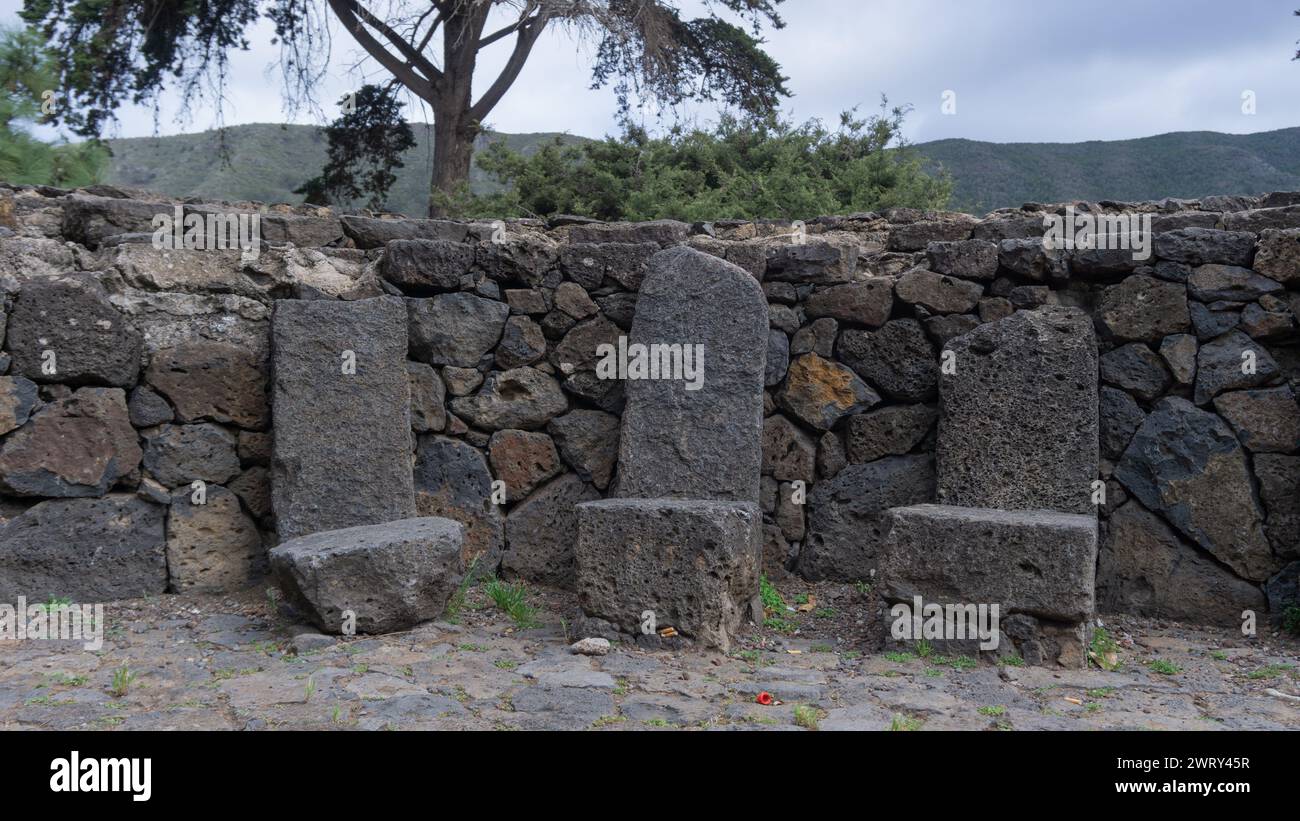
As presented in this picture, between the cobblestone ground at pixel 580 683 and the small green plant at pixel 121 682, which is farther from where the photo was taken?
the small green plant at pixel 121 682

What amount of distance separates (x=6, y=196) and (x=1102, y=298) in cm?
529

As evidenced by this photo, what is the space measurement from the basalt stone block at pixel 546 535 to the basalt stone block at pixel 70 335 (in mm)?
1954

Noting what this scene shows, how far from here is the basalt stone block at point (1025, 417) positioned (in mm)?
4832

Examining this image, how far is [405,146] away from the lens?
484 inches

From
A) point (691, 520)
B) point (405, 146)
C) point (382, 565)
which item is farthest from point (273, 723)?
point (405, 146)

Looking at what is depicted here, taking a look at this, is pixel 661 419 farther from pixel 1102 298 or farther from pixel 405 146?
pixel 405 146

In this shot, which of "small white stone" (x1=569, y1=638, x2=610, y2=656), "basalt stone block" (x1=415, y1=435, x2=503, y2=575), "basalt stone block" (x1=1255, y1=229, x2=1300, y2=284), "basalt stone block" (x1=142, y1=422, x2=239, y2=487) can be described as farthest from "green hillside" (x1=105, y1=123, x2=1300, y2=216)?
"small white stone" (x1=569, y1=638, x2=610, y2=656)

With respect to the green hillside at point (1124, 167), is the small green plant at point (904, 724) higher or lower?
lower

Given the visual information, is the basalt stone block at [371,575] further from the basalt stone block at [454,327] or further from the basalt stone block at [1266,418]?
the basalt stone block at [1266,418]

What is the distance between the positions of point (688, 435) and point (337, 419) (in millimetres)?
1633

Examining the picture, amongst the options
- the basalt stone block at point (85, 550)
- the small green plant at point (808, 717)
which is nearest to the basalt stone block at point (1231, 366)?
the small green plant at point (808, 717)

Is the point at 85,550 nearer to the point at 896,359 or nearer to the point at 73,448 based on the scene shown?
the point at 73,448

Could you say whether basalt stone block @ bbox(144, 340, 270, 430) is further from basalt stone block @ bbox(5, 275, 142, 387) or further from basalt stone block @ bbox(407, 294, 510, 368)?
basalt stone block @ bbox(407, 294, 510, 368)

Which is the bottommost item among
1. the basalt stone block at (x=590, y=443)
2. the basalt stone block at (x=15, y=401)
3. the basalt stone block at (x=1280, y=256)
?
the basalt stone block at (x=590, y=443)
